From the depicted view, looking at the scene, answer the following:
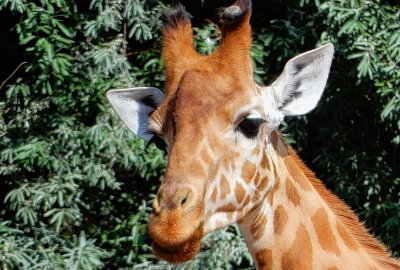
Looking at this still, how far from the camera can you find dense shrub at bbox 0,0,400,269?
6734mm

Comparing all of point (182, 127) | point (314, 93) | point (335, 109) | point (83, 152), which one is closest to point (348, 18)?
point (335, 109)

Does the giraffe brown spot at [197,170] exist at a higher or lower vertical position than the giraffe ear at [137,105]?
higher

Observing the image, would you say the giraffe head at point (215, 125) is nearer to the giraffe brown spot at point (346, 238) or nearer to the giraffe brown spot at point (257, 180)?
the giraffe brown spot at point (257, 180)

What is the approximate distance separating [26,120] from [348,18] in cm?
232

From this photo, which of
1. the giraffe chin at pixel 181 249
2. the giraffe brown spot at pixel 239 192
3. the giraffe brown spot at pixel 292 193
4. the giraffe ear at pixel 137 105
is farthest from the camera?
the giraffe ear at pixel 137 105

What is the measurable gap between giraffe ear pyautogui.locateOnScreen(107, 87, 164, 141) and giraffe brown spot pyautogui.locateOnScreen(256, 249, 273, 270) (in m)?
0.80

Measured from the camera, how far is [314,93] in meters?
4.61

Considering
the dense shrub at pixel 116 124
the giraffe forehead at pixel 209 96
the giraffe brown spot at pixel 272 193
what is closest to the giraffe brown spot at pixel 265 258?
the giraffe brown spot at pixel 272 193

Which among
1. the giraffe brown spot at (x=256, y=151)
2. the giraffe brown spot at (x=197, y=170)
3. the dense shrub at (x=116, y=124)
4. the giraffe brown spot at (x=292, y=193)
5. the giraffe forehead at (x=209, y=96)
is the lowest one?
the dense shrub at (x=116, y=124)

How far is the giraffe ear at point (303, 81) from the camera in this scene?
459 centimetres

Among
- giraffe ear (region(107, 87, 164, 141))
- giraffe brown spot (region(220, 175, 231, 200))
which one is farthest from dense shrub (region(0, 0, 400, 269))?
giraffe brown spot (region(220, 175, 231, 200))

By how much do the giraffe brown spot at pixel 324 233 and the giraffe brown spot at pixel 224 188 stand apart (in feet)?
1.64

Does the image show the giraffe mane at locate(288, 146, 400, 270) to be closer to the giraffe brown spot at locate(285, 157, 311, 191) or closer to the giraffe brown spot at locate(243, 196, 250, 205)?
the giraffe brown spot at locate(285, 157, 311, 191)

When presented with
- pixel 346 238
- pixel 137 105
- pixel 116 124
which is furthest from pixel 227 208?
pixel 116 124
